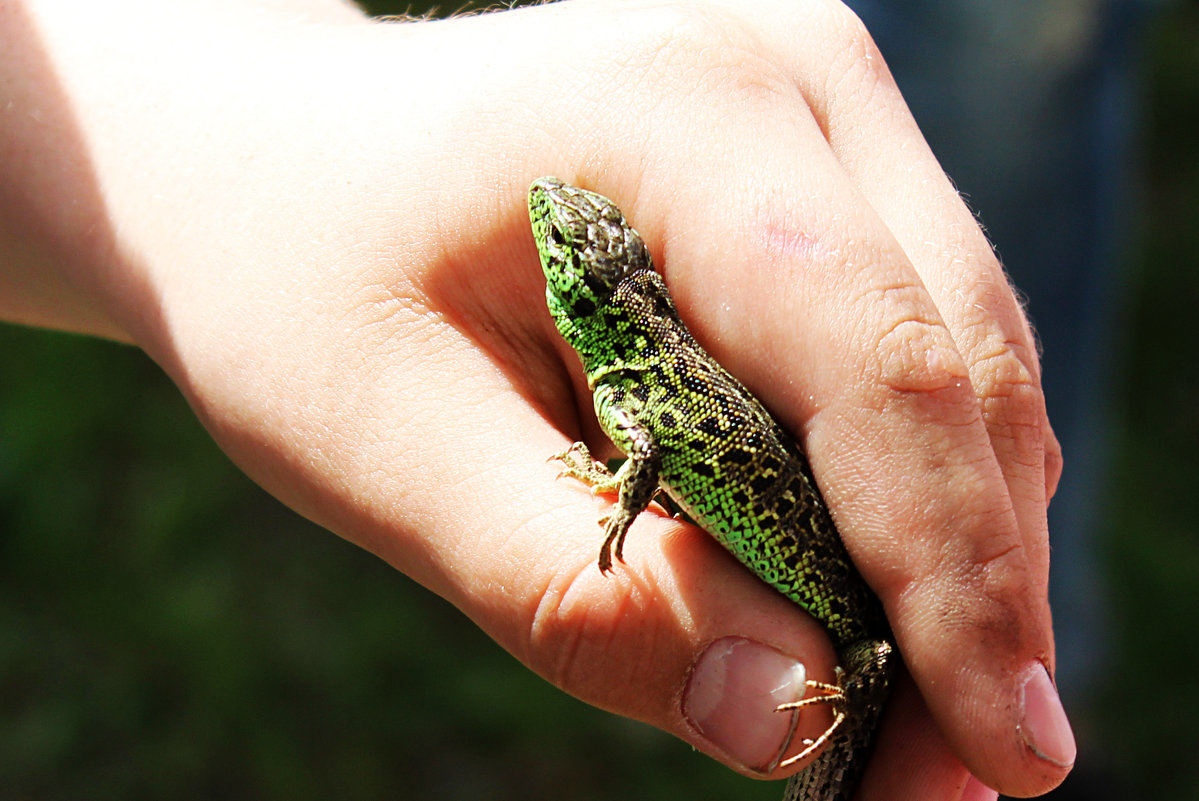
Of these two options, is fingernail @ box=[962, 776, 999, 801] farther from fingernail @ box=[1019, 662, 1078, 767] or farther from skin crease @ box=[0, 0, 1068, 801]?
fingernail @ box=[1019, 662, 1078, 767]

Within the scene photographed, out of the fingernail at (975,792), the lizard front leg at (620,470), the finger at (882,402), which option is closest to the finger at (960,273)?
the finger at (882,402)

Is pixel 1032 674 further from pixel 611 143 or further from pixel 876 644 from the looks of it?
pixel 611 143

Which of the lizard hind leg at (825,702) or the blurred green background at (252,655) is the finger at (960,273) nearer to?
the lizard hind leg at (825,702)

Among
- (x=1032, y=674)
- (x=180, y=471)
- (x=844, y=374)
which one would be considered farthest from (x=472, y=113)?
(x=180, y=471)

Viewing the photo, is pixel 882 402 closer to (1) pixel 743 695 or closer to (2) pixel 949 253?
(2) pixel 949 253

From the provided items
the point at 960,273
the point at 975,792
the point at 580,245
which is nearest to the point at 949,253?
the point at 960,273

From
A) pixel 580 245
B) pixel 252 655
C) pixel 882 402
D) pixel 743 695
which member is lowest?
pixel 252 655
